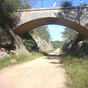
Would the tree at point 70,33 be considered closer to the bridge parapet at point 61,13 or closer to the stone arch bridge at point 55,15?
the stone arch bridge at point 55,15

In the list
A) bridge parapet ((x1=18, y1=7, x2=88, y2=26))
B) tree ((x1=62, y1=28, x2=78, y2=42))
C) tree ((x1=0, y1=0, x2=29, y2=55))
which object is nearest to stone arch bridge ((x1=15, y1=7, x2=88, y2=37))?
bridge parapet ((x1=18, y1=7, x2=88, y2=26))

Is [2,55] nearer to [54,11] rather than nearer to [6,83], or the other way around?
[54,11]

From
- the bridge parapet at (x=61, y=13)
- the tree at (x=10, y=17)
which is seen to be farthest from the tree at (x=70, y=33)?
the bridge parapet at (x=61, y=13)

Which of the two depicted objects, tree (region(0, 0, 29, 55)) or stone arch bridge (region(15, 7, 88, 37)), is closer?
tree (region(0, 0, 29, 55))

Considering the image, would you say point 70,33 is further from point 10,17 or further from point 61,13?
point 61,13

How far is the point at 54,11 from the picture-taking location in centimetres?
2758

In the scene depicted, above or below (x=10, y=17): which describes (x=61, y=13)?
above

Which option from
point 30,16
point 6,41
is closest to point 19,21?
point 30,16

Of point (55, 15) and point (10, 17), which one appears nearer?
point (55, 15)

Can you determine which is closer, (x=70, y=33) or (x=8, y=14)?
(x=8, y=14)

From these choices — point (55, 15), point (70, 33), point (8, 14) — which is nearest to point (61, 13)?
point (55, 15)

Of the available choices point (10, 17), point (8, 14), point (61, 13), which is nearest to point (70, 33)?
point (10, 17)

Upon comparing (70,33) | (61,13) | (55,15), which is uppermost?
(61,13)

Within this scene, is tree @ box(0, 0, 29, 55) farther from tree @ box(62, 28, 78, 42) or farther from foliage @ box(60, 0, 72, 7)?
tree @ box(62, 28, 78, 42)
